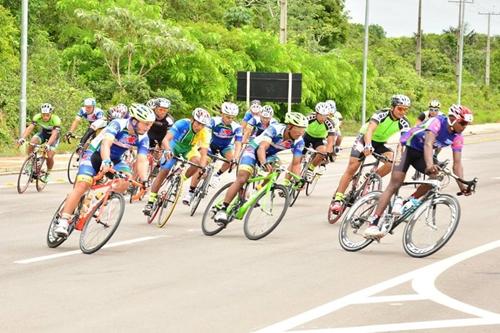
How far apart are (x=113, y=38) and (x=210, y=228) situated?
89.0 feet

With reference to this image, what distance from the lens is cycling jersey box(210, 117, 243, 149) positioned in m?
20.0

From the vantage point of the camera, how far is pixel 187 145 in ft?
62.3

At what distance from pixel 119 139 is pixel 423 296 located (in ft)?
16.5

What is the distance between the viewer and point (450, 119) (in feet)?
47.5

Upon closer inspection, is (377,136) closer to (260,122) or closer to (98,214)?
(260,122)

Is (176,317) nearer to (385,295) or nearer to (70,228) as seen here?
(385,295)

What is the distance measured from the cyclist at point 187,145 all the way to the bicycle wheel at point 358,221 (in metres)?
3.52

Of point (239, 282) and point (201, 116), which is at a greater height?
point (201, 116)

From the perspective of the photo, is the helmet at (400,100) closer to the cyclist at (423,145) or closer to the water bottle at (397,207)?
the cyclist at (423,145)

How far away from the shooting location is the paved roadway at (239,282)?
10.2 metres

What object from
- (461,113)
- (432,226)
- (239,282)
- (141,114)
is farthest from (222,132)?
(239,282)

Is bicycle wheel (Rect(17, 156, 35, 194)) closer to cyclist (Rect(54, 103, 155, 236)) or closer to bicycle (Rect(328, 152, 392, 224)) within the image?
bicycle (Rect(328, 152, 392, 224))

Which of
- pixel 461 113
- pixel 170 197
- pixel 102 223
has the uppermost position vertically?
pixel 461 113

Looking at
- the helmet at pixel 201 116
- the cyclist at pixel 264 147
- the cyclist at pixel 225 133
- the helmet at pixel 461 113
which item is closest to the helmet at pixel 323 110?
the cyclist at pixel 225 133
